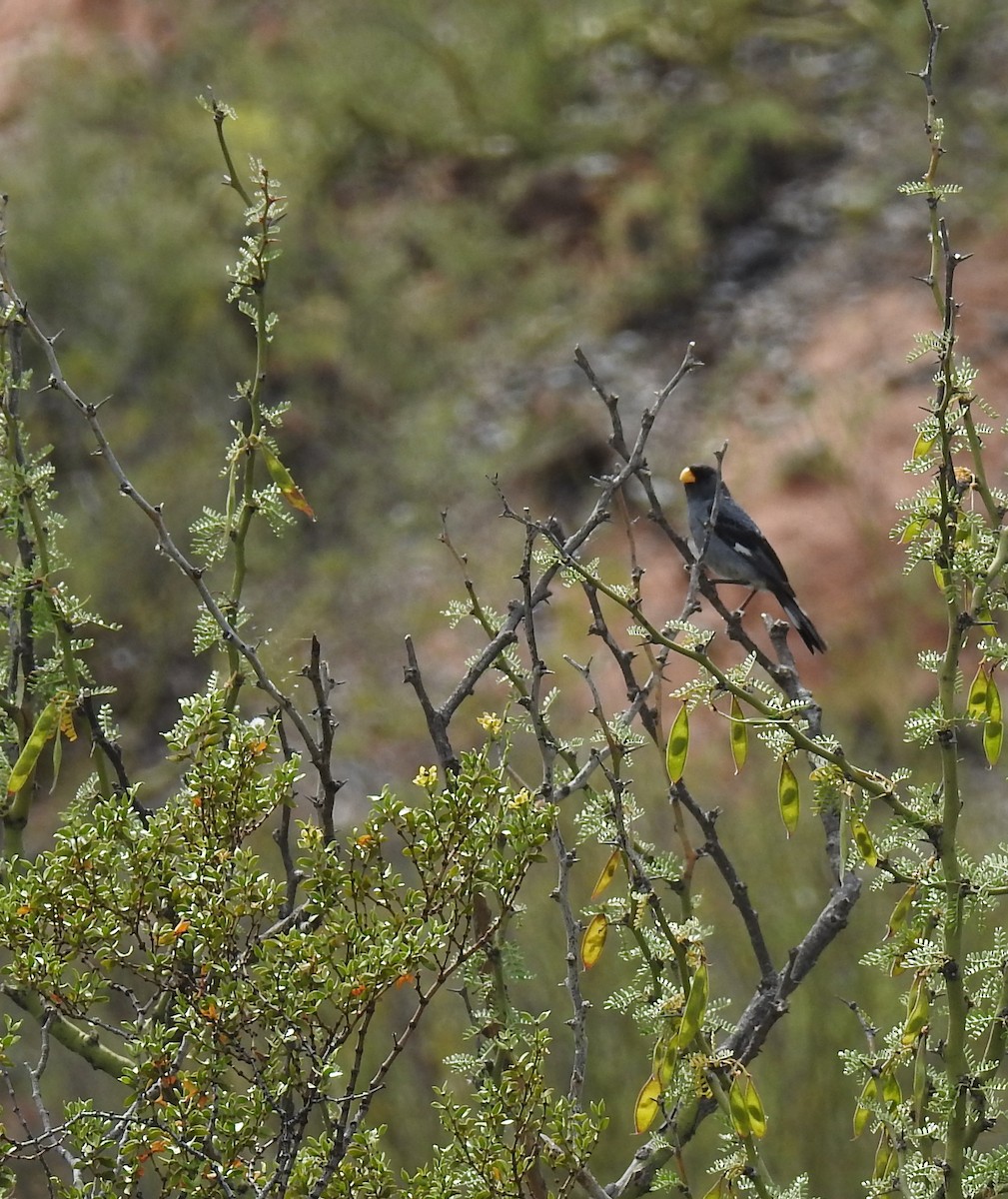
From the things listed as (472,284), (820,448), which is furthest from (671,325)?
(820,448)

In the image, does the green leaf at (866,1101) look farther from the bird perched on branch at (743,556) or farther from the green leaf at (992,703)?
the bird perched on branch at (743,556)

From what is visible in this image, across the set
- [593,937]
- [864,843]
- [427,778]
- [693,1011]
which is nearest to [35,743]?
[427,778]

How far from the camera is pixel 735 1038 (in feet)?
8.12

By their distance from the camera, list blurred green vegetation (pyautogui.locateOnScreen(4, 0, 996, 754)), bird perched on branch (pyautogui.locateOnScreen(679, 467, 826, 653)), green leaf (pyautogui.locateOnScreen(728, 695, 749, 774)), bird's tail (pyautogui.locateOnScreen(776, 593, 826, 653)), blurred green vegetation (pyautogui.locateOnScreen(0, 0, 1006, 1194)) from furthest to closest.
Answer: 1. blurred green vegetation (pyautogui.locateOnScreen(4, 0, 996, 754))
2. blurred green vegetation (pyautogui.locateOnScreen(0, 0, 1006, 1194))
3. bird perched on branch (pyautogui.locateOnScreen(679, 467, 826, 653))
4. bird's tail (pyautogui.locateOnScreen(776, 593, 826, 653))
5. green leaf (pyautogui.locateOnScreen(728, 695, 749, 774))

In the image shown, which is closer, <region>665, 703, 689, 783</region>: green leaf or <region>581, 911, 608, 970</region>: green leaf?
<region>665, 703, 689, 783</region>: green leaf

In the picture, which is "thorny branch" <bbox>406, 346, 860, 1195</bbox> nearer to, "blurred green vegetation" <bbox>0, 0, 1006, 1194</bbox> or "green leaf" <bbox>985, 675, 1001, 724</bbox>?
"green leaf" <bbox>985, 675, 1001, 724</bbox>

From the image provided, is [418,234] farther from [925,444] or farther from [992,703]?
[992,703]

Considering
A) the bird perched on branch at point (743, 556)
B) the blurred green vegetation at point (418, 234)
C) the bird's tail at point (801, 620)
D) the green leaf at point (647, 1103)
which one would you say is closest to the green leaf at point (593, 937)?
the green leaf at point (647, 1103)

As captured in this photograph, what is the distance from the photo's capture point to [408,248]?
18922mm

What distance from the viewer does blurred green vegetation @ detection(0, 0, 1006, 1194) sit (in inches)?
580

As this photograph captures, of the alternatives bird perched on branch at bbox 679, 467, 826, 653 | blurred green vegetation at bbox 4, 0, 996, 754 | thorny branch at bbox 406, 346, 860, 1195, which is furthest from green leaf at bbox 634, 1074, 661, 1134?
blurred green vegetation at bbox 4, 0, 996, 754

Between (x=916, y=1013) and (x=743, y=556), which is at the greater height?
(x=743, y=556)

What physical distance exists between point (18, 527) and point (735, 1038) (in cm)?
149

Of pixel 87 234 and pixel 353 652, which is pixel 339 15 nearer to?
pixel 87 234
